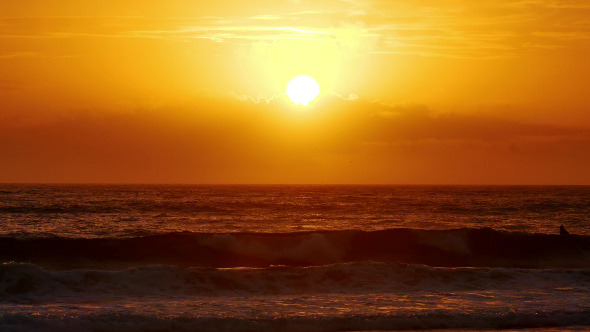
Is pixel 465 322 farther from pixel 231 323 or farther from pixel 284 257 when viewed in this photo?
pixel 284 257

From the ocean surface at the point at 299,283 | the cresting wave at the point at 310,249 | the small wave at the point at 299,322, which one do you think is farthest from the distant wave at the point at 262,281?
the cresting wave at the point at 310,249

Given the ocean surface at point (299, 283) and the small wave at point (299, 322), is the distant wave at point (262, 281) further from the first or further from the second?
the small wave at point (299, 322)

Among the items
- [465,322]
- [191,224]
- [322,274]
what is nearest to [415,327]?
[465,322]

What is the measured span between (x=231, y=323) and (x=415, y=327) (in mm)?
4333

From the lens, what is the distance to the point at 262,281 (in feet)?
64.7

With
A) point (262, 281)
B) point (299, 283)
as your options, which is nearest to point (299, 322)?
point (299, 283)

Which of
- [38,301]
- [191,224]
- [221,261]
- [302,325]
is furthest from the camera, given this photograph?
[191,224]

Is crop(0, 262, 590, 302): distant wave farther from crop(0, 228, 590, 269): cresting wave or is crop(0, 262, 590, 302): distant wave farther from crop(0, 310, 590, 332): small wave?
crop(0, 228, 590, 269): cresting wave

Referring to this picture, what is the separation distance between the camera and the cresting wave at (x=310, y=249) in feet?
88.1

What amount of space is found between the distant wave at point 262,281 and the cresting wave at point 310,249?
620 centimetres

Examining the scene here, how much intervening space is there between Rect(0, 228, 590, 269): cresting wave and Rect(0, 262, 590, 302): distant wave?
6.20m

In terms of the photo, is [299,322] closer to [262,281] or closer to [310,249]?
[262,281]

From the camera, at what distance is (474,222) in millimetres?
49875

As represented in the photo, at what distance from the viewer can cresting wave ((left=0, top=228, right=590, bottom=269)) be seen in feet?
88.1
